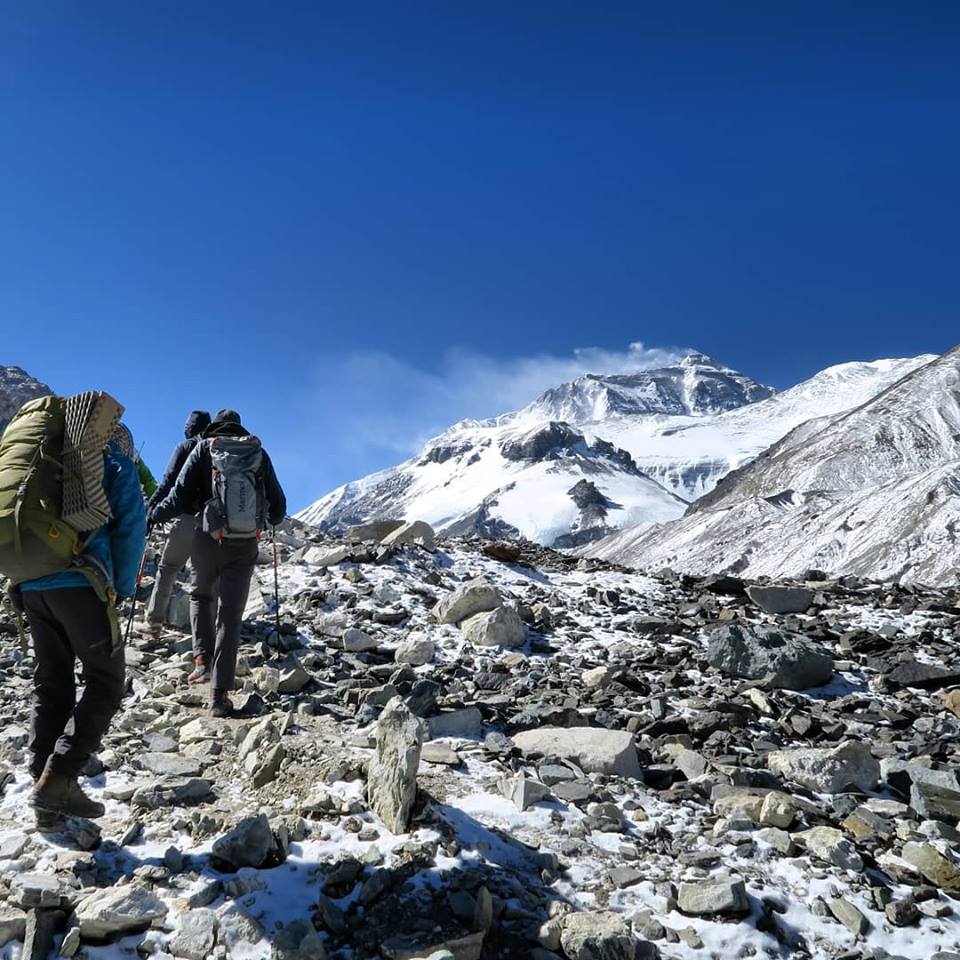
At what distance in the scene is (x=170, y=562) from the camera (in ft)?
30.1

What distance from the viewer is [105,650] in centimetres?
428

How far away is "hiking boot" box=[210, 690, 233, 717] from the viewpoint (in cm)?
680

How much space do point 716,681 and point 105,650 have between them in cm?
711

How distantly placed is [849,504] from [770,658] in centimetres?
6841

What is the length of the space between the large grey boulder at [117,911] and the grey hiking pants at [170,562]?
5369mm

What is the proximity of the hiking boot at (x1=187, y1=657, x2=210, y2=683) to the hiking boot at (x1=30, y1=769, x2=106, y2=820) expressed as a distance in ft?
10.5

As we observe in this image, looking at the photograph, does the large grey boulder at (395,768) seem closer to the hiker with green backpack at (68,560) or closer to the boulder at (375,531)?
the hiker with green backpack at (68,560)

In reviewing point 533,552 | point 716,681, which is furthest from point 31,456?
point 533,552

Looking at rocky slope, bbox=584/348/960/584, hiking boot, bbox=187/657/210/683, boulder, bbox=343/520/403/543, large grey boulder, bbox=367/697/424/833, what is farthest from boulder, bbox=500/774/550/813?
rocky slope, bbox=584/348/960/584

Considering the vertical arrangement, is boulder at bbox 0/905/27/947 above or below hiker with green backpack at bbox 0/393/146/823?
below

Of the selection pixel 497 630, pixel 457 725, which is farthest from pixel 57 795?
pixel 497 630

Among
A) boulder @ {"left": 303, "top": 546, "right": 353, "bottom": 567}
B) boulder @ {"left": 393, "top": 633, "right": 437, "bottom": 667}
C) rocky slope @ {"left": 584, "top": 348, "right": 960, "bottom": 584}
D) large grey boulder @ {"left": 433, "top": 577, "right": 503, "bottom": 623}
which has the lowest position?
boulder @ {"left": 393, "top": 633, "right": 437, "bottom": 667}

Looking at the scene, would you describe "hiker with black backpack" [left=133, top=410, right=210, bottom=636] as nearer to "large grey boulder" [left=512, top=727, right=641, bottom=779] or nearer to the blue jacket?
the blue jacket

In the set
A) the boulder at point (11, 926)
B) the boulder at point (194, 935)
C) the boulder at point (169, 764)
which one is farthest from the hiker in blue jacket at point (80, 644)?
the boulder at point (194, 935)
